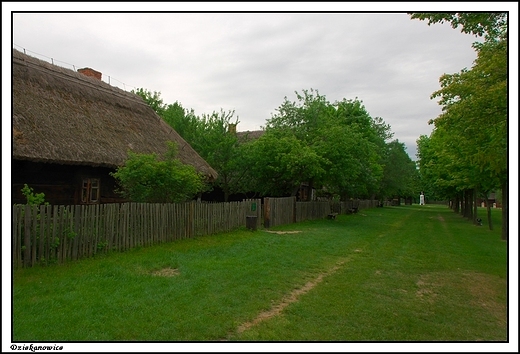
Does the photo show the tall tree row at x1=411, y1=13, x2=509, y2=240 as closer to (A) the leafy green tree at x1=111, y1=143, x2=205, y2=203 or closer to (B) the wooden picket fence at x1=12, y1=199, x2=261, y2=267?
(A) the leafy green tree at x1=111, y1=143, x2=205, y2=203

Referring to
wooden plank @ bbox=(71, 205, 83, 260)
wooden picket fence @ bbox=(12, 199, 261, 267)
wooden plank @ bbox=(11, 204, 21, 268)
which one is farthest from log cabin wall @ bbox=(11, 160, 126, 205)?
wooden plank @ bbox=(11, 204, 21, 268)

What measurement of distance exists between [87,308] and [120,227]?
4768 mm

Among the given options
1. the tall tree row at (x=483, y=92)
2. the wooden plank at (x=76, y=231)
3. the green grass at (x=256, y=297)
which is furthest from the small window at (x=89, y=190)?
the tall tree row at (x=483, y=92)

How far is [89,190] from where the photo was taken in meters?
15.2

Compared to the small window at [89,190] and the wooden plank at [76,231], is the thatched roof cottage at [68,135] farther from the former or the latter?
the wooden plank at [76,231]

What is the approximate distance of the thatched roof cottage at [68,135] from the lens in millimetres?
12617

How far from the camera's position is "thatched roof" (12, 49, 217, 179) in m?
12.5

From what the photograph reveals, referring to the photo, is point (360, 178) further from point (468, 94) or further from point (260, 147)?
point (468, 94)

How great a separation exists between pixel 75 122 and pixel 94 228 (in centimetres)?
712

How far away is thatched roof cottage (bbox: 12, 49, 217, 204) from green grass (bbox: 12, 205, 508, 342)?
4.90 metres

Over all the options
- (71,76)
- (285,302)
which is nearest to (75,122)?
(71,76)

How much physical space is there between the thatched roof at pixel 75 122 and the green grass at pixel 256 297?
487 cm

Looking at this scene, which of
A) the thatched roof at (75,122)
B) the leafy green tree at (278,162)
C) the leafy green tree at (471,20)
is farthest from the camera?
the leafy green tree at (278,162)

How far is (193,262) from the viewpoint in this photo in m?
9.22
